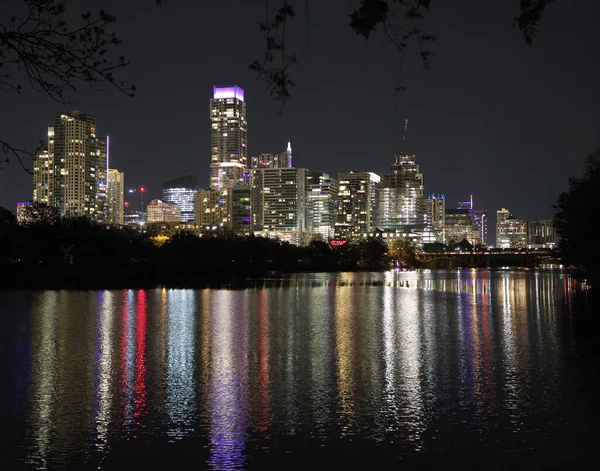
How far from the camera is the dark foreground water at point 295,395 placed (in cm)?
1188

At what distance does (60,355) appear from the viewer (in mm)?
22516

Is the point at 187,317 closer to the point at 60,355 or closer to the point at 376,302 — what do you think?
the point at 60,355

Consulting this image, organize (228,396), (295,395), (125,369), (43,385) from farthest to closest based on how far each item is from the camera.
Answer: (125,369) → (43,385) → (295,395) → (228,396)

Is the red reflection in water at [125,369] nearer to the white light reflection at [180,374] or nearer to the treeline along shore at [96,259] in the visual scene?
the white light reflection at [180,374]

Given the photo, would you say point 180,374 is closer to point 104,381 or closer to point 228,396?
point 104,381

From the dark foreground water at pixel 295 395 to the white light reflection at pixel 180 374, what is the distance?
0.23ft

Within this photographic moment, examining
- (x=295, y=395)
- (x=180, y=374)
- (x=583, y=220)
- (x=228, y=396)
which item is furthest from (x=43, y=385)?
(x=583, y=220)

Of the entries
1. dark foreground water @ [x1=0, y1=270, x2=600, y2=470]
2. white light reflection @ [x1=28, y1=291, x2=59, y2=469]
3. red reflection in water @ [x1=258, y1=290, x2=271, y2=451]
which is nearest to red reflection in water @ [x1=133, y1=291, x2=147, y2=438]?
dark foreground water @ [x1=0, y1=270, x2=600, y2=470]

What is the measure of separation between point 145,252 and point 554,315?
68.5 metres

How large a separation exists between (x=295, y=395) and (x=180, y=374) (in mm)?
4317

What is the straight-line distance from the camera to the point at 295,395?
16531mm

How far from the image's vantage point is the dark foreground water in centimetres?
1188

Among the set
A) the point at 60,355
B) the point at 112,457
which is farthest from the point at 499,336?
the point at 112,457

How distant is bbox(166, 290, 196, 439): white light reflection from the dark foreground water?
0.07 metres
